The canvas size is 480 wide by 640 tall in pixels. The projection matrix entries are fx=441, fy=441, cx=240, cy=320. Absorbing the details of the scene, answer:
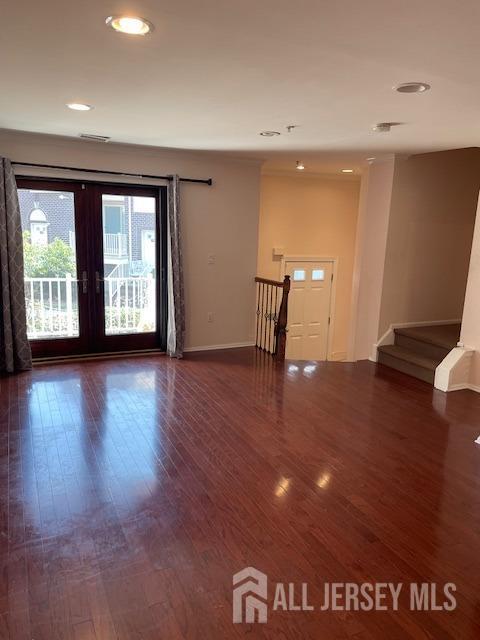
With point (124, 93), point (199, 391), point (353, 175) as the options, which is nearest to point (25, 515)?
point (199, 391)

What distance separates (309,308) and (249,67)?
5.23 meters

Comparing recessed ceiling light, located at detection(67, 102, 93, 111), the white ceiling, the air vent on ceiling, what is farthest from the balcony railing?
recessed ceiling light, located at detection(67, 102, 93, 111)

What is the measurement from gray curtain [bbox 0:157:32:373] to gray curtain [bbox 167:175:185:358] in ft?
5.44

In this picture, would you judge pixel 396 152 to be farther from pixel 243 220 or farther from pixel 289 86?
pixel 289 86

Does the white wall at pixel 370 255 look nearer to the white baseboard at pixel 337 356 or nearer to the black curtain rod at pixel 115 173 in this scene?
the white baseboard at pixel 337 356

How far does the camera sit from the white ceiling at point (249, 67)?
1.82 meters

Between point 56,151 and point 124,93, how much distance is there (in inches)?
89.2

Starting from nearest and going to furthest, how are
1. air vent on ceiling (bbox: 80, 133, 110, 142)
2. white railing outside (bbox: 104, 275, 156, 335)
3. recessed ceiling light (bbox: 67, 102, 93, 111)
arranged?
recessed ceiling light (bbox: 67, 102, 93, 111) < air vent on ceiling (bbox: 80, 133, 110, 142) < white railing outside (bbox: 104, 275, 156, 335)

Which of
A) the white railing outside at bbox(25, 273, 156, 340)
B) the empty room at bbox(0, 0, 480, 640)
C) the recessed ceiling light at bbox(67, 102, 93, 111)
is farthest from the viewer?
the white railing outside at bbox(25, 273, 156, 340)

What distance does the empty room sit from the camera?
6.40 feet

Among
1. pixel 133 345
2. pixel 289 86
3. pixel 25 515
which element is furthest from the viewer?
pixel 133 345

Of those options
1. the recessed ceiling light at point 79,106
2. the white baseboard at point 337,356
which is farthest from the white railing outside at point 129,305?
the white baseboard at point 337,356

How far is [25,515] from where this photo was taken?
8.13 feet

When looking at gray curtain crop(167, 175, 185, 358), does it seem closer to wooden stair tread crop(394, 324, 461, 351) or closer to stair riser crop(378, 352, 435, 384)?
stair riser crop(378, 352, 435, 384)
